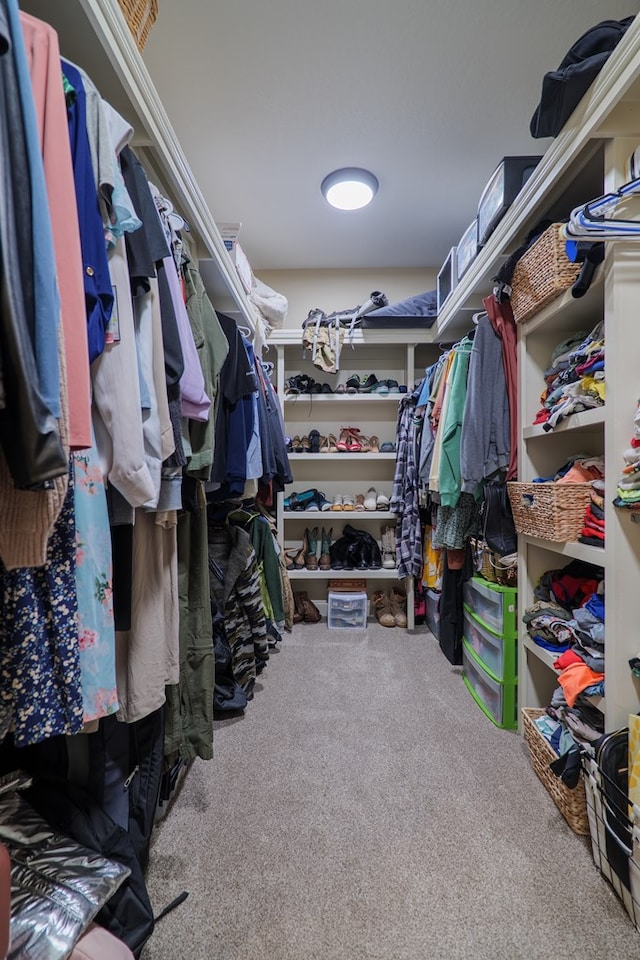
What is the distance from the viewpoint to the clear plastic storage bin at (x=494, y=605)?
5.45 feet

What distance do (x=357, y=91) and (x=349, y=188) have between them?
0.50 m

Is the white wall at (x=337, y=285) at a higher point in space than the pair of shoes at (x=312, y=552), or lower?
higher

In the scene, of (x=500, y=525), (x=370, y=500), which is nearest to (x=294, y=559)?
(x=370, y=500)

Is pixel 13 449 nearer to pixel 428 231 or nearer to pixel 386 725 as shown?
pixel 386 725

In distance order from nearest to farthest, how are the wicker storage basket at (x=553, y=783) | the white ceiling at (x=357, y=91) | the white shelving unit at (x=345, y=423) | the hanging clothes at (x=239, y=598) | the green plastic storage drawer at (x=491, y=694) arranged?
the wicker storage basket at (x=553, y=783) → the white ceiling at (x=357, y=91) → the green plastic storage drawer at (x=491, y=694) → the hanging clothes at (x=239, y=598) → the white shelving unit at (x=345, y=423)

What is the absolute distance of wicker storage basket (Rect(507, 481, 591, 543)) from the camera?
1259 millimetres

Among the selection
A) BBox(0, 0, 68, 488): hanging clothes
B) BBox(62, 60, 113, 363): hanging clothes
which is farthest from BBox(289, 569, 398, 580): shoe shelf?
BBox(0, 0, 68, 488): hanging clothes

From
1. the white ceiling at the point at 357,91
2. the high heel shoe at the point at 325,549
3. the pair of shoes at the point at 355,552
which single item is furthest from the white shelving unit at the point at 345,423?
the white ceiling at the point at 357,91

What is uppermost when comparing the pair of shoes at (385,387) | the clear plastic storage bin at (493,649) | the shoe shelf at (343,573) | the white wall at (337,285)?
the white wall at (337,285)

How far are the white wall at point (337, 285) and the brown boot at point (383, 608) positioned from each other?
88.5 inches

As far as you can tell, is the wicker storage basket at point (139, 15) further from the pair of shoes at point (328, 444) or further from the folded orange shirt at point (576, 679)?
the pair of shoes at point (328, 444)

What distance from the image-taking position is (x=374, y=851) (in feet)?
3.56

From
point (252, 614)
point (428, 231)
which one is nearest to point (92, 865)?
point (252, 614)

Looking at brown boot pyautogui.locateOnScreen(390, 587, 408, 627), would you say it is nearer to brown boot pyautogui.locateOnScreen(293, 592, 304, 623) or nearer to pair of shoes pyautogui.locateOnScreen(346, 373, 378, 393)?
brown boot pyautogui.locateOnScreen(293, 592, 304, 623)
